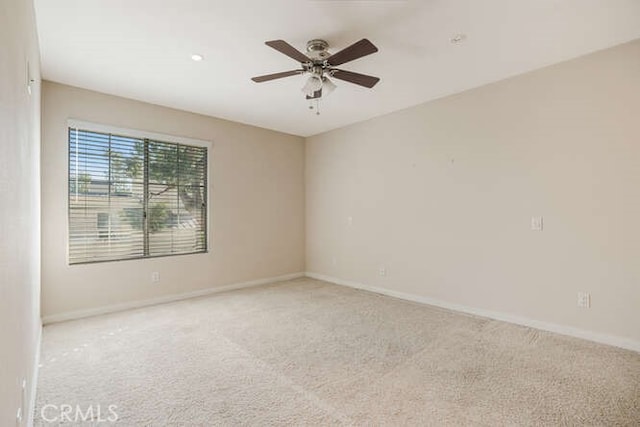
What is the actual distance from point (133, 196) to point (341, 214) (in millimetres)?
3001

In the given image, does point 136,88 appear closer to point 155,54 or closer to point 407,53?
point 155,54

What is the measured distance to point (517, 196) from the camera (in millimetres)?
3291

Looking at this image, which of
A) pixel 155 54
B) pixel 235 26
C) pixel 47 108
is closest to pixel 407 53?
pixel 235 26

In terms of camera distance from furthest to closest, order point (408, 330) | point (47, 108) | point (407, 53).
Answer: point (47, 108) < point (408, 330) < point (407, 53)

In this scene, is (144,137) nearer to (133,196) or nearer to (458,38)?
(133,196)

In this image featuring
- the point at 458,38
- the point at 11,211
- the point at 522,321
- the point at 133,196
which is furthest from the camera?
the point at 133,196

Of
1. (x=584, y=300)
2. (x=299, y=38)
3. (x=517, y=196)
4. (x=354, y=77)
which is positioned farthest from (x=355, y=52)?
(x=584, y=300)

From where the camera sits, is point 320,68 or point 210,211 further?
point 210,211

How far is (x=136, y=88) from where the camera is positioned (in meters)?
3.57

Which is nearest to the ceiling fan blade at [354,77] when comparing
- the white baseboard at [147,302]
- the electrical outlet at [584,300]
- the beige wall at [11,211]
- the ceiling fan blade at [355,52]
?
the ceiling fan blade at [355,52]

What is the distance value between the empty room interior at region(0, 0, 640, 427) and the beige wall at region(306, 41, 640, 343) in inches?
0.8

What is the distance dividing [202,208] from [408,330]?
3.22 meters

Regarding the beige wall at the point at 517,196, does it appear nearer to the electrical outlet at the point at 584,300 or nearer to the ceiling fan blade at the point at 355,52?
the electrical outlet at the point at 584,300

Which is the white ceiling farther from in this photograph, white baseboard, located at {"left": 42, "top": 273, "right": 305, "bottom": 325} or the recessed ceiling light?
white baseboard, located at {"left": 42, "top": 273, "right": 305, "bottom": 325}
